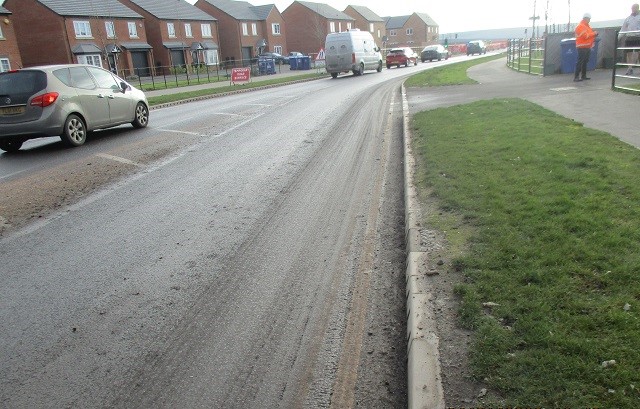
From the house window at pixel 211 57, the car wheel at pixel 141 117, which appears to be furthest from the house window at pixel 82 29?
the car wheel at pixel 141 117

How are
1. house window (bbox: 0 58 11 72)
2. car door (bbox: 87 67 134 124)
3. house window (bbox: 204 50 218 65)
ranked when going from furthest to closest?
1. house window (bbox: 204 50 218 65)
2. house window (bbox: 0 58 11 72)
3. car door (bbox: 87 67 134 124)

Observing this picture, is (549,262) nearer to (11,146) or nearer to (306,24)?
(11,146)

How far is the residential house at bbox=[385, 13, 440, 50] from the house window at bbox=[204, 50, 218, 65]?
164 ft

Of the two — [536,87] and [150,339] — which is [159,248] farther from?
[536,87]

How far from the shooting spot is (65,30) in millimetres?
45594

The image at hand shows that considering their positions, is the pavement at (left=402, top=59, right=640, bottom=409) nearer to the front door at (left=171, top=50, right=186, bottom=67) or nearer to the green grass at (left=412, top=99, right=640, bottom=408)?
the green grass at (left=412, top=99, right=640, bottom=408)

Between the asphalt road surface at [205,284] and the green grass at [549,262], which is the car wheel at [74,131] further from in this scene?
the green grass at [549,262]

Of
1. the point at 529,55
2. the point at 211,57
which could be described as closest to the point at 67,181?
the point at 529,55

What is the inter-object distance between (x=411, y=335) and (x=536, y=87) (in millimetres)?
14866

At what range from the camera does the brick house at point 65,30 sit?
45719mm

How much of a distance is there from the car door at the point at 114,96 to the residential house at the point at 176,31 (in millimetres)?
44223

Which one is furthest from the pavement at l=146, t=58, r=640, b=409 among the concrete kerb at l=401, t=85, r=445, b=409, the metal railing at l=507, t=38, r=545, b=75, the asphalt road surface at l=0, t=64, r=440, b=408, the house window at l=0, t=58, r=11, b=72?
the house window at l=0, t=58, r=11, b=72

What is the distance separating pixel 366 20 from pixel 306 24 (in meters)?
18.7

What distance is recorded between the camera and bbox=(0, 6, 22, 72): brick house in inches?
1577
